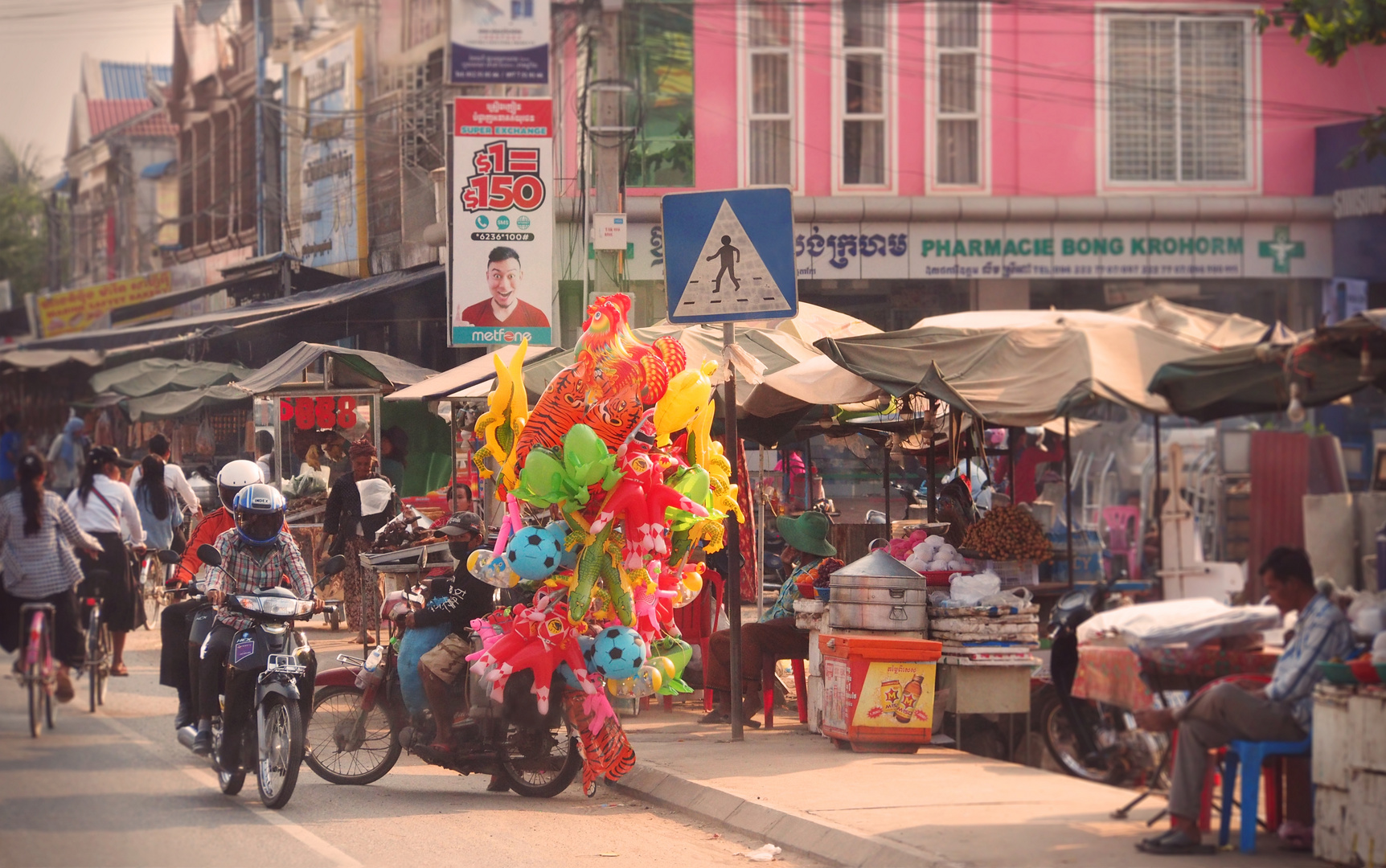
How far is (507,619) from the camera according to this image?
6535 millimetres

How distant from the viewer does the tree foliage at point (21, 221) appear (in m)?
2.02

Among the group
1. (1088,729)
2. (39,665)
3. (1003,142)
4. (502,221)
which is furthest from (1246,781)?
(1003,142)

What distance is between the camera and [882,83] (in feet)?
58.5

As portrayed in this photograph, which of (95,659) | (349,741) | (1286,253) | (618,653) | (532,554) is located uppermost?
(1286,253)

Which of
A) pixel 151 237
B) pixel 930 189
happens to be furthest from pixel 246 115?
Result: pixel 930 189

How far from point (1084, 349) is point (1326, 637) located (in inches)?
55.1

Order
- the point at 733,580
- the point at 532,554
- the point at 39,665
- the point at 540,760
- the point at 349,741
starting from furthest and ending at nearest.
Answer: the point at 733,580 → the point at 349,741 → the point at 540,760 → the point at 532,554 → the point at 39,665

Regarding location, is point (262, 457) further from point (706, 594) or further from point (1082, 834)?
point (706, 594)

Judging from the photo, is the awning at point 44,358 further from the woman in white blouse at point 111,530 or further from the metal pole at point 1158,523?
the metal pole at point 1158,523

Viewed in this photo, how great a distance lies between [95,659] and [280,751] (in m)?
4.13

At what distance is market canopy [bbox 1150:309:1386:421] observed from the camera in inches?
173

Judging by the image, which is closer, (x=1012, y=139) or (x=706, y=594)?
(x=706, y=594)

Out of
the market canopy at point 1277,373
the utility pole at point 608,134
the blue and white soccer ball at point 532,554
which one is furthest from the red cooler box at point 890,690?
the market canopy at point 1277,373

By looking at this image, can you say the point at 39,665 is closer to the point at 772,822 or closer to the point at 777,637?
the point at 772,822
